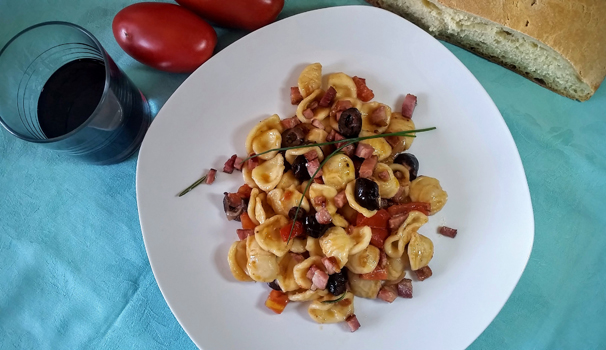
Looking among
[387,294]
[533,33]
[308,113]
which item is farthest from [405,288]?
[533,33]

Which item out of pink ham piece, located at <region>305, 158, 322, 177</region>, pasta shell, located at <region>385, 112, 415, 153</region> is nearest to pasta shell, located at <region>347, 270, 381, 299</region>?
pink ham piece, located at <region>305, 158, 322, 177</region>

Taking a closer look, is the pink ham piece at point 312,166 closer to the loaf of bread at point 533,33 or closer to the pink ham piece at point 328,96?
the pink ham piece at point 328,96

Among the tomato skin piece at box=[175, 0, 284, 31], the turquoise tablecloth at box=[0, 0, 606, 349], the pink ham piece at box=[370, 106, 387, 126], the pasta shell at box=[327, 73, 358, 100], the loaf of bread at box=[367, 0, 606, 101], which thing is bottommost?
the turquoise tablecloth at box=[0, 0, 606, 349]

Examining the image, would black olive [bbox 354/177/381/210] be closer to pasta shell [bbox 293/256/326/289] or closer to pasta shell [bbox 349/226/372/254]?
pasta shell [bbox 349/226/372/254]

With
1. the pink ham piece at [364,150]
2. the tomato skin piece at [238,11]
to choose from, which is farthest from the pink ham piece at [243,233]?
the tomato skin piece at [238,11]

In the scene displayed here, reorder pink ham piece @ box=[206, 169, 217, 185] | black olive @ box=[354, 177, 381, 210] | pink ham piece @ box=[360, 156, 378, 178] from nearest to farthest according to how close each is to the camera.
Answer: black olive @ box=[354, 177, 381, 210]
pink ham piece @ box=[360, 156, 378, 178]
pink ham piece @ box=[206, 169, 217, 185]
